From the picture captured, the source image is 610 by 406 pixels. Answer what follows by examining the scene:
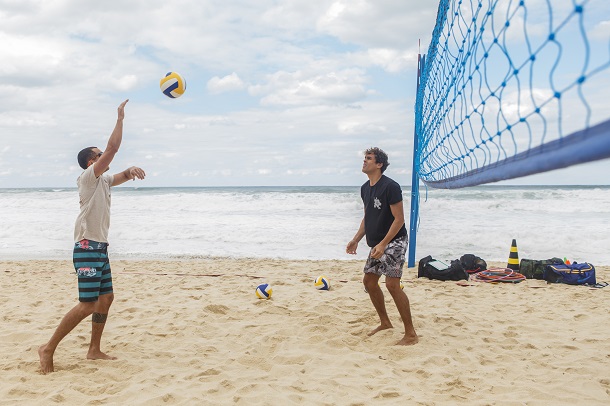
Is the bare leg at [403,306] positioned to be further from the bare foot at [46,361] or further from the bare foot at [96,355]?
the bare foot at [46,361]

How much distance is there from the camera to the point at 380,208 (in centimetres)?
385

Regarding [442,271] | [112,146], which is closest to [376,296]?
[112,146]

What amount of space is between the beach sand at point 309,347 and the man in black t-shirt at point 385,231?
0.38 meters

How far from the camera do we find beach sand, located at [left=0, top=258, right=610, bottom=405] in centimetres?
300

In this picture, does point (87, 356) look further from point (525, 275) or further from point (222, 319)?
point (525, 275)

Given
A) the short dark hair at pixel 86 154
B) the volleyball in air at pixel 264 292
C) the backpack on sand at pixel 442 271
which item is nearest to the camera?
the short dark hair at pixel 86 154

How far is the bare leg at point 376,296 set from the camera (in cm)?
402

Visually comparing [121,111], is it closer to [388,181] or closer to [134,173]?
[134,173]

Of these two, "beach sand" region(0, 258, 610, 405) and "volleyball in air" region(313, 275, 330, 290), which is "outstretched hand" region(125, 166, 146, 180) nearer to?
"beach sand" region(0, 258, 610, 405)

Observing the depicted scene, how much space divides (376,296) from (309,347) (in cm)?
69

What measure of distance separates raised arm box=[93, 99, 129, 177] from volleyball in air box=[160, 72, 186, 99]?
1.19 meters

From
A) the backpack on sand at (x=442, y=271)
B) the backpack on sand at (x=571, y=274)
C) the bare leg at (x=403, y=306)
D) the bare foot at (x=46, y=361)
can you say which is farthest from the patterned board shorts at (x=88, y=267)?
the backpack on sand at (x=571, y=274)

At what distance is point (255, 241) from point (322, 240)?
153 centimetres

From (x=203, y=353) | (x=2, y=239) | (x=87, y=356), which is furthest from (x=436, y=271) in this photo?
(x=2, y=239)
